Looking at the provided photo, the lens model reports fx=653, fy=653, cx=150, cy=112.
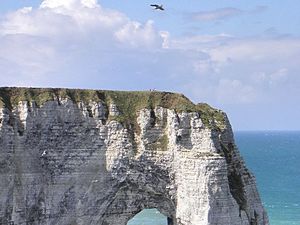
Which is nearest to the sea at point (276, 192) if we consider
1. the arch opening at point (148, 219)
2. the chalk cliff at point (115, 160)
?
the arch opening at point (148, 219)

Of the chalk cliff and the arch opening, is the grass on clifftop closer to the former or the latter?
the chalk cliff

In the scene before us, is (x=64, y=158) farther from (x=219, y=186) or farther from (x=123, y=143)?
(x=219, y=186)

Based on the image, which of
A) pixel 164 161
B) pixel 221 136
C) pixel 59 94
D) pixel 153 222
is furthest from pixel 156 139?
pixel 153 222

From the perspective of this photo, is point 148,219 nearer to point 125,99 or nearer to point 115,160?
point 125,99

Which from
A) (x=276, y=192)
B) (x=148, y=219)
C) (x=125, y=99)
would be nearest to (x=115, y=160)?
(x=125, y=99)

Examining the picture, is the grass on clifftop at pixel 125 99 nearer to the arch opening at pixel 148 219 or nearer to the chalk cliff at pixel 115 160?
the chalk cliff at pixel 115 160
